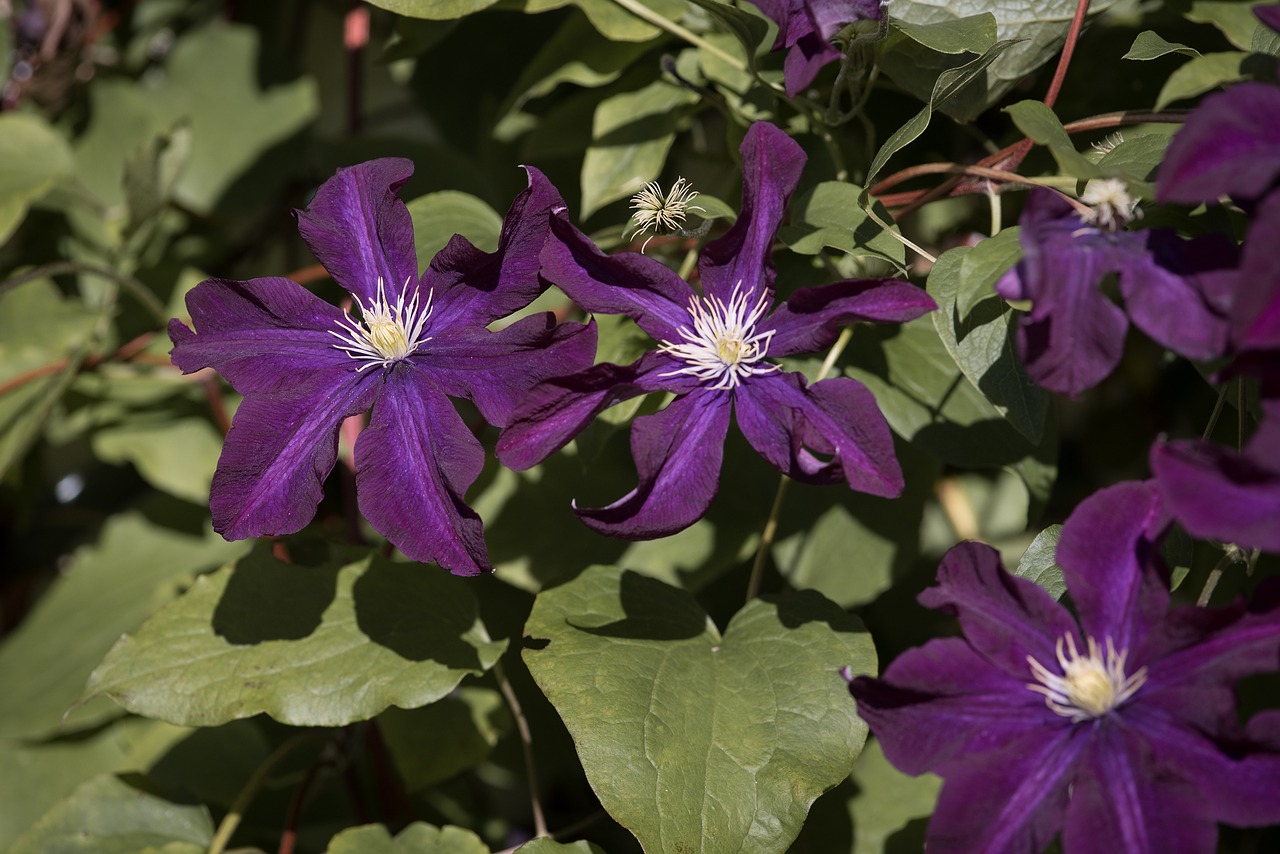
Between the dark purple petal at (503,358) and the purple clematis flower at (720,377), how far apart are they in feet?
0.08

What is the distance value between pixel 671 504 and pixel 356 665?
279 millimetres

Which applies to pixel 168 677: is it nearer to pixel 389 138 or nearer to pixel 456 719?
pixel 456 719

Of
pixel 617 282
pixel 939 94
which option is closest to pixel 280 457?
pixel 617 282

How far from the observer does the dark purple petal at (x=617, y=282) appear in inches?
24.7

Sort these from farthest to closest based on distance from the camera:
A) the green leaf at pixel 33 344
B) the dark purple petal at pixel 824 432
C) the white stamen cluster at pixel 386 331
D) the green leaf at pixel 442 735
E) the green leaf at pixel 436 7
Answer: the green leaf at pixel 33 344 → the green leaf at pixel 442 735 → the green leaf at pixel 436 7 → the white stamen cluster at pixel 386 331 → the dark purple petal at pixel 824 432

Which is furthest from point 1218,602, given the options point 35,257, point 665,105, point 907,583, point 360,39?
point 35,257

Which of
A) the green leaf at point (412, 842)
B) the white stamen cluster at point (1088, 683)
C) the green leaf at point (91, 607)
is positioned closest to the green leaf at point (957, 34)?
the white stamen cluster at point (1088, 683)

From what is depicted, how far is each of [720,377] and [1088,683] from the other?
0.26 meters

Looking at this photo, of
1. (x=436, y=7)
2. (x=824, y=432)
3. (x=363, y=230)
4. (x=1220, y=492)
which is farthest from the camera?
(x=436, y=7)

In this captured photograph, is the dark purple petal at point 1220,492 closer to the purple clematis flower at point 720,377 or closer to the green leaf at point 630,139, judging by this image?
the purple clematis flower at point 720,377

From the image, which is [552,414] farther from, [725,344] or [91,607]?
[91,607]

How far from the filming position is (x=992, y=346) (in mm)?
618

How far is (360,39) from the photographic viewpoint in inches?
47.7

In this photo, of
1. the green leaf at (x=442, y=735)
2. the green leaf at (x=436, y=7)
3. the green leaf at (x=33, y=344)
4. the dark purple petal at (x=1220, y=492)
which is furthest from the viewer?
the green leaf at (x=33, y=344)
